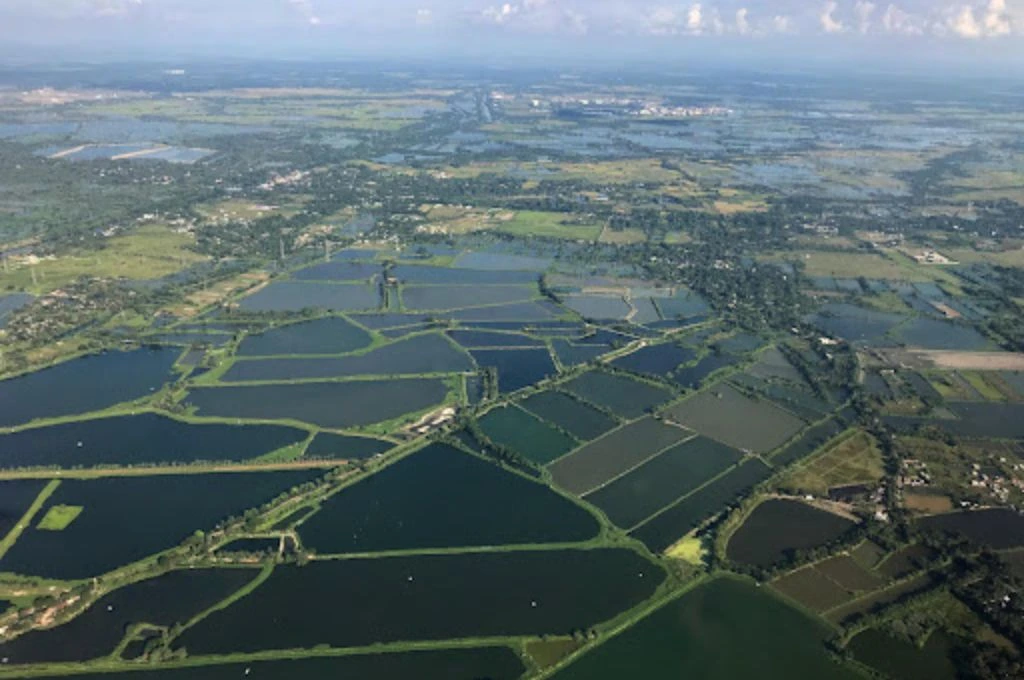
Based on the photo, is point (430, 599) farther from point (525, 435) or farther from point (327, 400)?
point (327, 400)

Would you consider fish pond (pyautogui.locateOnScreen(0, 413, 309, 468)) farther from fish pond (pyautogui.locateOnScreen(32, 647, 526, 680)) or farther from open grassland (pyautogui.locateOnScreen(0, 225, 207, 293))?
open grassland (pyautogui.locateOnScreen(0, 225, 207, 293))

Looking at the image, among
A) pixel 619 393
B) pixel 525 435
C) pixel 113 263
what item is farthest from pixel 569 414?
pixel 113 263

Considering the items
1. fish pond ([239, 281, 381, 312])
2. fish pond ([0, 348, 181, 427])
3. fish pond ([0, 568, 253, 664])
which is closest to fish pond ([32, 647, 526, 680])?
fish pond ([0, 568, 253, 664])

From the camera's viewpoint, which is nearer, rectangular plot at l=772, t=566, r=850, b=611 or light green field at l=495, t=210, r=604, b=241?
rectangular plot at l=772, t=566, r=850, b=611

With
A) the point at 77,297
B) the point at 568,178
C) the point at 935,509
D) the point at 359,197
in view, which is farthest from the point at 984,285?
the point at 77,297

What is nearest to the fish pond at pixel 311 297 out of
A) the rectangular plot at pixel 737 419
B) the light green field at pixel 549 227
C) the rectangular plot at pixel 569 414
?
the rectangular plot at pixel 569 414

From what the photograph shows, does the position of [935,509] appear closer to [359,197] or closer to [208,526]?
[208,526]
